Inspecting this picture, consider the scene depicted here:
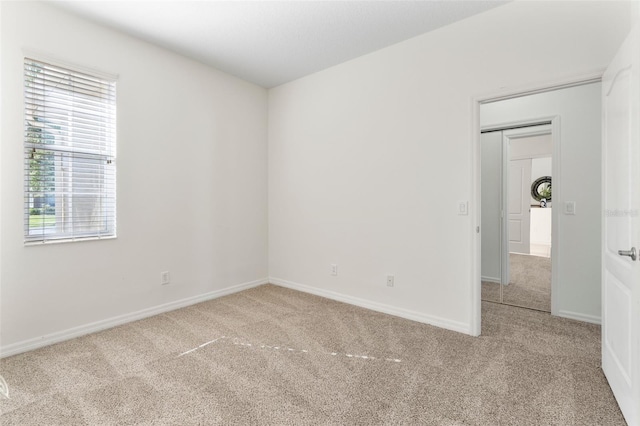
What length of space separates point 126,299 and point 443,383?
284 cm

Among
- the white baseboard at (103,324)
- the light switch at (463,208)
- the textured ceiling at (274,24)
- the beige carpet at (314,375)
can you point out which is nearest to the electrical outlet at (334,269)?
the beige carpet at (314,375)

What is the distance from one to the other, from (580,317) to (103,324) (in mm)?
4508

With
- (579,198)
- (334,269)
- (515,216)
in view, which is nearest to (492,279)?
(515,216)

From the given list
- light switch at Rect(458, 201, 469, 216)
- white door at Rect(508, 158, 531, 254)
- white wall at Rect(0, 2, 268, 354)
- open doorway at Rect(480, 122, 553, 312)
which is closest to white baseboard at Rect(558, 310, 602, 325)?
open doorway at Rect(480, 122, 553, 312)

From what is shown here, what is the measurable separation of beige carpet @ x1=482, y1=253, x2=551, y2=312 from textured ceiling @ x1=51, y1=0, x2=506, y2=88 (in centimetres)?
288

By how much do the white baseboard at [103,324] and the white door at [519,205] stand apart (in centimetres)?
356

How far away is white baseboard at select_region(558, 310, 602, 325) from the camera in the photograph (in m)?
2.98

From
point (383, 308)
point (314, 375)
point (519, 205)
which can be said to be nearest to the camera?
point (314, 375)

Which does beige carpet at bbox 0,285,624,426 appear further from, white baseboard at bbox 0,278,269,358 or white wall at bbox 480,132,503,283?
white wall at bbox 480,132,503,283

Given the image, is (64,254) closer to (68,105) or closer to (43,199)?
(43,199)

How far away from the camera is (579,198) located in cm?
311

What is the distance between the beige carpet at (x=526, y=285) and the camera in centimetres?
356

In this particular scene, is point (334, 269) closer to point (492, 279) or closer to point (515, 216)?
point (492, 279)

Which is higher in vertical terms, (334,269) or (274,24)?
(274,24)
